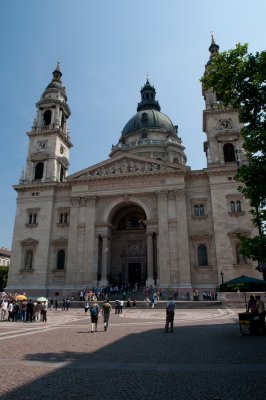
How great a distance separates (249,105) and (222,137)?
3018 cm

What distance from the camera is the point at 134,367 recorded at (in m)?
7.87

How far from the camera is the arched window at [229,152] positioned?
137 ft

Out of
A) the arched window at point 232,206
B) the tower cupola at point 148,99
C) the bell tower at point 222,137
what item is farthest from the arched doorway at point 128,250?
the tower cupola at point 148,99

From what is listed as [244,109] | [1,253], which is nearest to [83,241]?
[244,109]

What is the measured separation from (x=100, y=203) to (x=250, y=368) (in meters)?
35.4

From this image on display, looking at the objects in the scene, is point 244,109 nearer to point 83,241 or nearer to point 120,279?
point 83,241

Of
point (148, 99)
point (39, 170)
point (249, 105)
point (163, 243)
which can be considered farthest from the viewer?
point (148, 99)

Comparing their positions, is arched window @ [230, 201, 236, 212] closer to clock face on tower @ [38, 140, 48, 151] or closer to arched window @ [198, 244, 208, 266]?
arched window @ [198, 244, 208, 266]

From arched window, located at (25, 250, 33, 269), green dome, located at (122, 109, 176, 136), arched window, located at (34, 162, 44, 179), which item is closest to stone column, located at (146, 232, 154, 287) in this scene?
arched window, located at (25, 250, 33, 269)

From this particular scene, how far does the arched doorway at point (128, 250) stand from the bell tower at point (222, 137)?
1282cm

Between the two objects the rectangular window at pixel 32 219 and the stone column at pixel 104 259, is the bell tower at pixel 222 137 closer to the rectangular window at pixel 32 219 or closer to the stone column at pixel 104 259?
the stone column at pixel 104 259

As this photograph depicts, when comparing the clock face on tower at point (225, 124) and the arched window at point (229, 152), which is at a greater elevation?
the clock face on tower at point (225, 124)

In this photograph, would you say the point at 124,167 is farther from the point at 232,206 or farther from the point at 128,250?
the point at 232,206

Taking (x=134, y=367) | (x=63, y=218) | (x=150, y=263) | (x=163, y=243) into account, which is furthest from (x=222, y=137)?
(x=134, y=367)
